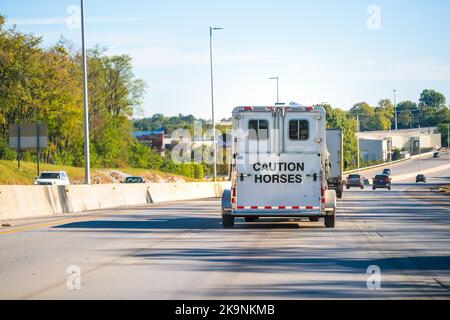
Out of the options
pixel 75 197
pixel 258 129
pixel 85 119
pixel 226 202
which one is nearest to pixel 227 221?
pixel 226 202

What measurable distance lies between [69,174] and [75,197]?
49.4 meters

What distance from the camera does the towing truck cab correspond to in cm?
2348

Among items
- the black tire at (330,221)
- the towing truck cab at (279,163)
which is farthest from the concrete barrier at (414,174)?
the towing truck cab at (279,163)

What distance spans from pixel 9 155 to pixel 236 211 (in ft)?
212

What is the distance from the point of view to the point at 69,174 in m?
84.1

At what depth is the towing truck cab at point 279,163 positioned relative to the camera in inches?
925

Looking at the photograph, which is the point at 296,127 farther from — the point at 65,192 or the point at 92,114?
the point at 92,114

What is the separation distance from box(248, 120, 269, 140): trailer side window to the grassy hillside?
47.0m

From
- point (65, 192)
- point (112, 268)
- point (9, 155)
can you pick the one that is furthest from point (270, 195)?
point (9, 155)

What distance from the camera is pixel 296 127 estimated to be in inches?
931

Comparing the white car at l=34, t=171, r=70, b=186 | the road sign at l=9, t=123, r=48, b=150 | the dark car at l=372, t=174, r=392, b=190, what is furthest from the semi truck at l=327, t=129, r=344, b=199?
the dark car at l=372, t=174, r=392, b=190

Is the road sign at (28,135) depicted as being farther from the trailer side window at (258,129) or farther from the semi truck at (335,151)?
the trailer side window at (258,129)

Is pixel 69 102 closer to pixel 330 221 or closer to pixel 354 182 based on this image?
pixel 354 182
